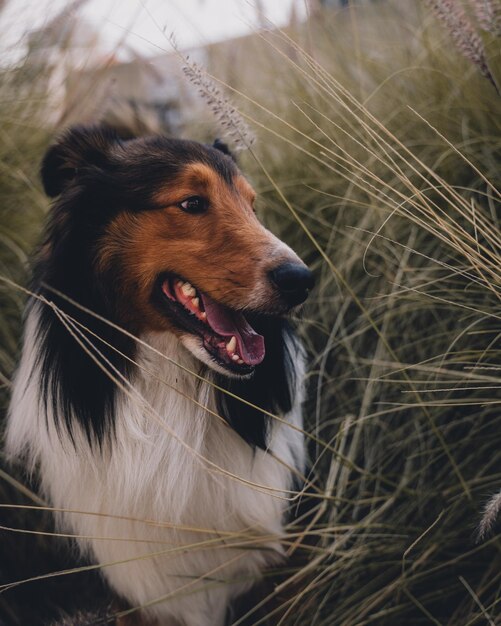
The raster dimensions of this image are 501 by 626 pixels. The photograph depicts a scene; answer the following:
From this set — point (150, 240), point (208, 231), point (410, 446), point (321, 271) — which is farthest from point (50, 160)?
point (410, 446)

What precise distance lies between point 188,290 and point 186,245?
0.44 feet

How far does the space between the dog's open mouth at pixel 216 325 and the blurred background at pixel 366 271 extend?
0.37m

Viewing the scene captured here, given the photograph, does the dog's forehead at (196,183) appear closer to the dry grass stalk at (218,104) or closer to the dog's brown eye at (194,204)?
the dog's brown eye at (194,204)

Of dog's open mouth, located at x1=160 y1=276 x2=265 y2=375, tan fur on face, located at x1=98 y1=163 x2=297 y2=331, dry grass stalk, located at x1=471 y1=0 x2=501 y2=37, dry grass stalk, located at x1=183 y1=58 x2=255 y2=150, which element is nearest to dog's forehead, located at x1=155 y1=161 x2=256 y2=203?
tan fur on face, located at x1=98 y1=163 x2=297 y2=331

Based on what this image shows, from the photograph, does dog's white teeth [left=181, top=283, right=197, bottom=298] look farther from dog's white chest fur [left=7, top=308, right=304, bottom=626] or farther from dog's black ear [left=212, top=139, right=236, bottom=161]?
dog's black ear [left=212, top=139, right=236, bottom=161]

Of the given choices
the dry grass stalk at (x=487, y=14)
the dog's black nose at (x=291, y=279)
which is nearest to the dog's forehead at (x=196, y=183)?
the dog's black nose at (x=291, y=279)

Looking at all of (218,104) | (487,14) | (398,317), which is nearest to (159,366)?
(218,104)

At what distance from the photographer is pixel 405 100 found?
3.10 m

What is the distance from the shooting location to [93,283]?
2.01 meters

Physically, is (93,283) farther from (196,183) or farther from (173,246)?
(196,183)

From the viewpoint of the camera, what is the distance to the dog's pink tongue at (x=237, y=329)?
6.39 ft

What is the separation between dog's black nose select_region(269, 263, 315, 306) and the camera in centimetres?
180

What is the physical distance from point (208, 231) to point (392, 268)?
114 cm

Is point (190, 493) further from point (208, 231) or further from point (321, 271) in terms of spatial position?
point (321, 271)
